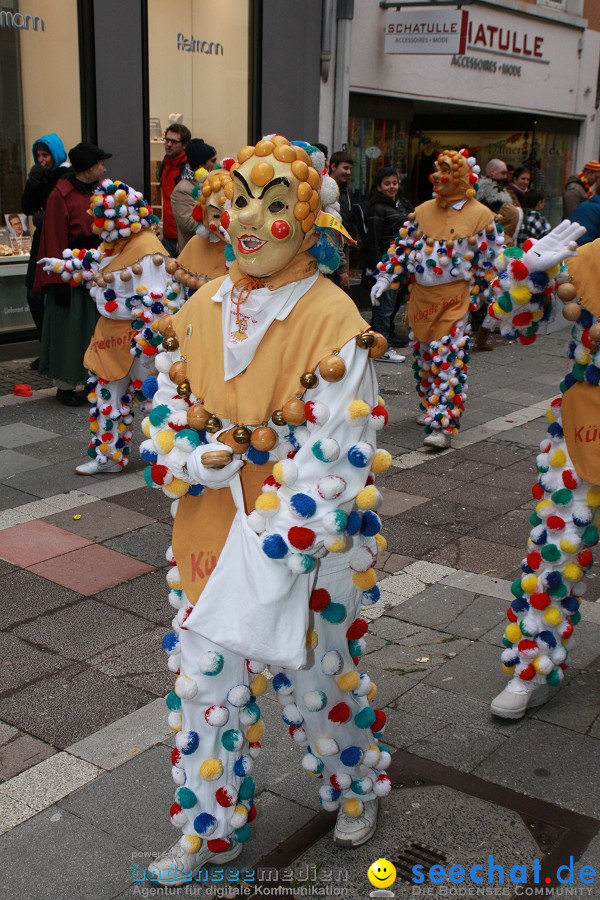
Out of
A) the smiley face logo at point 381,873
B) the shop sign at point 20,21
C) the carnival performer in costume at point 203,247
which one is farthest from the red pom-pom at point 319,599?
the shop sign at point 20,21

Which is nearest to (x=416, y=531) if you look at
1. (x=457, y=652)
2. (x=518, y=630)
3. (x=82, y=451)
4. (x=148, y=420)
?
(x=457, y=652)

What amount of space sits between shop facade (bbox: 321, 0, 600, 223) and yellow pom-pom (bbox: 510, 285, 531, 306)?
9.66m

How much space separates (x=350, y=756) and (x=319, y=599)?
533 millimetres

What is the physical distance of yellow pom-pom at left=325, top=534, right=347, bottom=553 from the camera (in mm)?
2607

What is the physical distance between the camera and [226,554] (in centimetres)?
271

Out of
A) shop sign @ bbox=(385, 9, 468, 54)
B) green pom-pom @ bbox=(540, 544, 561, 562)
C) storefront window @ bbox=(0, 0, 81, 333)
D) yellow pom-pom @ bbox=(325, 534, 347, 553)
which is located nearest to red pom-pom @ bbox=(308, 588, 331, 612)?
yellow pom-pom @ bbox=(325, 534, 347, 553)

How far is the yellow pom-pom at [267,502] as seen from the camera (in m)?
2.62

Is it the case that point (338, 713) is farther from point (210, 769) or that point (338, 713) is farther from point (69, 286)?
point (69, 286)

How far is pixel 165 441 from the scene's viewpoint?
2865 mm

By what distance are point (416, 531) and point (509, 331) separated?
2.38 m

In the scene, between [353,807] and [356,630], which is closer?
[356,630]

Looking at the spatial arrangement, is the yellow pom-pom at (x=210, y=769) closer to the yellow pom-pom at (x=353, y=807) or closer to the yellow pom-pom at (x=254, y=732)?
the yellow pom-pom at (x=254, y=732)

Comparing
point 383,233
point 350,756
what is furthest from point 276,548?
point 383,233

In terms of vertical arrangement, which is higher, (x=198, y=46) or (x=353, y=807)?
(x=198, y=46)
